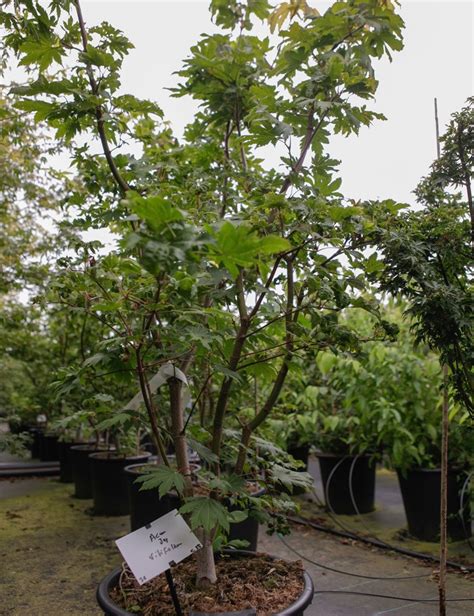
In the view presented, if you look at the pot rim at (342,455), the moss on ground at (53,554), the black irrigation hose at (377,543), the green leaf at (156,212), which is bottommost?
the moss on ground at (53,554)

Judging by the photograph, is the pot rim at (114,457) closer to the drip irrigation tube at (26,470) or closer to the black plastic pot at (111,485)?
the black plastic pot at (111,485)

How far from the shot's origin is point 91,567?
3.10m

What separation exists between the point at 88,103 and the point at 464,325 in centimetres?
139

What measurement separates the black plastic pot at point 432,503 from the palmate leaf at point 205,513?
2.39 m

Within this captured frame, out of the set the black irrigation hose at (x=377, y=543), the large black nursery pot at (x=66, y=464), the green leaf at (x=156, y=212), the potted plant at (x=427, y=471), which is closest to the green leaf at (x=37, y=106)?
the green leaf at (x=156, y=212)

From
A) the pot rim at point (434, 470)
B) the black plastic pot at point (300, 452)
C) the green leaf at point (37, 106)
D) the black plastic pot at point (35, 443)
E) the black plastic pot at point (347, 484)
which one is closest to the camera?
the green leaf at point (37, 106)

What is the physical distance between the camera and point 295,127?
1937mm

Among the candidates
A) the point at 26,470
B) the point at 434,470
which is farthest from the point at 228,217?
the point at 26,470

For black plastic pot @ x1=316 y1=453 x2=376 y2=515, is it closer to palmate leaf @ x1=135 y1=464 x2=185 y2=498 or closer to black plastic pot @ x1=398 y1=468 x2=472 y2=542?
black plastic pot @ x1=398 y1=468 x2=472 y2=542

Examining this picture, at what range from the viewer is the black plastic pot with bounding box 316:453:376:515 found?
440 cm

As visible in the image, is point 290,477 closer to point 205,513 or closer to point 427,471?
point 205,513

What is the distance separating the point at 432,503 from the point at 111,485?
7.93 feet

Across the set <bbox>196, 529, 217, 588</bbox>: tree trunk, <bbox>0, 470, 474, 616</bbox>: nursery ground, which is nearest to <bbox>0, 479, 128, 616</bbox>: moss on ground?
<bbox>0, 470, 474, 616</bbox>: nursery ground

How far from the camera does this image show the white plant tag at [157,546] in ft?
5.07
